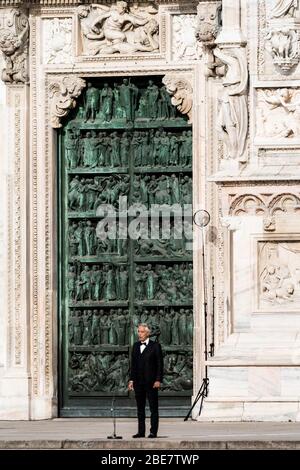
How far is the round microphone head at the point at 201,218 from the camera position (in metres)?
41.4

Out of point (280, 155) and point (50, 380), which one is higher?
point (280, 155)

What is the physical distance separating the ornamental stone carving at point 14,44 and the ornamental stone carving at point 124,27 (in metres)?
0.86

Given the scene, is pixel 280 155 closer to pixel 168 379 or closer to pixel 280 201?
pixel 280 201

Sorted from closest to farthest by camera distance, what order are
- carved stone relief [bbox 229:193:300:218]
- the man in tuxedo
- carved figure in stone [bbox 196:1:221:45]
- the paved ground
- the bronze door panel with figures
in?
the paved ground
the man in tuxedo
carved stone relief [bbox 229:193:300:218]
carved figure in stone [bbox 196:1:221:45]
the bronze door panel with figures

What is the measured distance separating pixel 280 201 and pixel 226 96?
163cm

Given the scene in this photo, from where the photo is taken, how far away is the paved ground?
3494cm

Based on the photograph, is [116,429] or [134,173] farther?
[134,173]

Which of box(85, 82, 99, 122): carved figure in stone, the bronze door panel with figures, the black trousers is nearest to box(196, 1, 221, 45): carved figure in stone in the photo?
the bronze door panel with figures

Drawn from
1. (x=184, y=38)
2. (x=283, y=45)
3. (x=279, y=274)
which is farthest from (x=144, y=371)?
(x=184, y=38)

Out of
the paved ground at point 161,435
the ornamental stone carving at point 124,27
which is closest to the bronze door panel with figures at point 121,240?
the ornamental stone carving at point 124,27

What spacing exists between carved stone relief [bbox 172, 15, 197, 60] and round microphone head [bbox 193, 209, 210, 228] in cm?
223

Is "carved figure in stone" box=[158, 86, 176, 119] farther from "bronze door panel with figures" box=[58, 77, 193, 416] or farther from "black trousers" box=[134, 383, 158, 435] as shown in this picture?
"black trousers" box=[134, 383, 158, 435]

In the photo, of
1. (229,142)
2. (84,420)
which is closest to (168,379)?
(84,420)

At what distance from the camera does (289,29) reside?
3978cm
